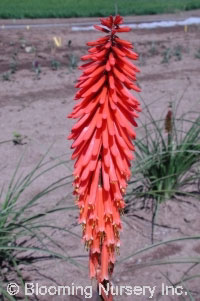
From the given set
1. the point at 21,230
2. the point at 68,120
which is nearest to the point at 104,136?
the point at 21,230

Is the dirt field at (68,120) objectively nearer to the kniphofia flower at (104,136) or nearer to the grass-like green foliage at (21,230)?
the grass-like green foliage at (21,230)

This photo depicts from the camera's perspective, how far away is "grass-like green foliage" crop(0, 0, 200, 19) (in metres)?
21.4

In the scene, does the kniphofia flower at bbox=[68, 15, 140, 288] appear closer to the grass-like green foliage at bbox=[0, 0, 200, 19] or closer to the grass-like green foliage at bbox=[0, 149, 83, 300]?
the grass-like green foliage at bbox=[0, 149, 83, 300]

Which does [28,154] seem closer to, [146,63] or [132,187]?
[132,187]

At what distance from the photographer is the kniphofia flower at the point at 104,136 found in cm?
203

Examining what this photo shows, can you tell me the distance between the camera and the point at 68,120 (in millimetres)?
6184

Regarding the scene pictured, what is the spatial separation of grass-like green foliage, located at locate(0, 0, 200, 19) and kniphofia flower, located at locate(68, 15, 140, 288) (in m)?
18.6

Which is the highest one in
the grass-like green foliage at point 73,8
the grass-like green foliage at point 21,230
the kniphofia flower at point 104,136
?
the grass-like green foliage at point 73,8

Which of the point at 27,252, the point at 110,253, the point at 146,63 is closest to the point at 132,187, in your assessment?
the point at 27,252

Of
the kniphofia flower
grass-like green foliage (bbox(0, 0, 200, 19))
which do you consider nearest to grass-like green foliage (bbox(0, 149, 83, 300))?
the kniphofia flower

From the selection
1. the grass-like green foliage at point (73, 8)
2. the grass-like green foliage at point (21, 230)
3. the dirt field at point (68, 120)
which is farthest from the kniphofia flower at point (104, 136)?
the grass-like green foliage at point (73, 8)

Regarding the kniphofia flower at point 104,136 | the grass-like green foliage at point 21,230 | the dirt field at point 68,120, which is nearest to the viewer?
the kniphofia flower at point 104,136

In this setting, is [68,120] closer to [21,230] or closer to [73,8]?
[21,230]

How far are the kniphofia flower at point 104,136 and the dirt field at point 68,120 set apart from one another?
104 centimetres
